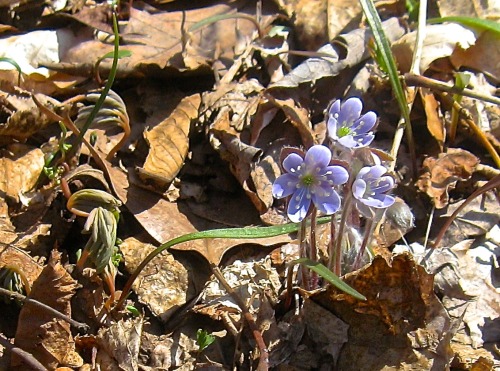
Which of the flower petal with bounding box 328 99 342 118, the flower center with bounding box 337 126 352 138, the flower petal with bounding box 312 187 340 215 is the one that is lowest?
the flower petal with bounding box 312 187 340 215

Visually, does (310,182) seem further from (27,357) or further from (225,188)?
(27,357)

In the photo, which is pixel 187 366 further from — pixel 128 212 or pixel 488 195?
pixel 488 195

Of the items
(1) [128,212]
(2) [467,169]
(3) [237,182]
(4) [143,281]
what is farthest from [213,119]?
(2) [467,169]

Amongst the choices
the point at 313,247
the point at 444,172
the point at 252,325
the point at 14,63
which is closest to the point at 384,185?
the point at 313,247

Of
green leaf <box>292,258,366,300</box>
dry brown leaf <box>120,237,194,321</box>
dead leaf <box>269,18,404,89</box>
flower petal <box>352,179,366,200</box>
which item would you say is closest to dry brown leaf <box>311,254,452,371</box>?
green leaf <box>292,258,366,300</box>

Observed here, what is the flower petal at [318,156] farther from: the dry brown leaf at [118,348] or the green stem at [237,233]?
the dry brown leaf at [118,348]

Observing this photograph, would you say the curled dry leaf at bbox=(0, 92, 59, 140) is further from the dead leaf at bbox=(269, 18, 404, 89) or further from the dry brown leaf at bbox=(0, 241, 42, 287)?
the dead leaf at bbox=(269, 18, 404, 89)
